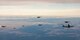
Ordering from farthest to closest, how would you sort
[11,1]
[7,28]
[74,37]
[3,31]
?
1. [11,1]
2. [7,28]
3. [3,31]
4. [74,37]

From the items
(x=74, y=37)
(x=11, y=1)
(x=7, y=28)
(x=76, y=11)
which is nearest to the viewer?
(x=74, y=37)

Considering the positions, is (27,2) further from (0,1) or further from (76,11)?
(76,11)

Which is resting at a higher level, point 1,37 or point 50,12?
point 1,37

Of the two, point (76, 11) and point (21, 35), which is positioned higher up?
point (21, 35)

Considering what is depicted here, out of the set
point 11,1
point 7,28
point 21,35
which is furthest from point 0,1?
point 21,35

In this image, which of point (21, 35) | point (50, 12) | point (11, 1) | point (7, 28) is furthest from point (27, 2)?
point (21, 35)

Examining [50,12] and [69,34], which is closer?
[69,34]

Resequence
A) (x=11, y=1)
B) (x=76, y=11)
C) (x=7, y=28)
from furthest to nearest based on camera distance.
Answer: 1. (x=11, y=1)
2. (x=76, y=11)
3. (x=7, y=28)

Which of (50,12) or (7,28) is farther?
(50,12)

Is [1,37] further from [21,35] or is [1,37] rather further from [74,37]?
[74,37]
